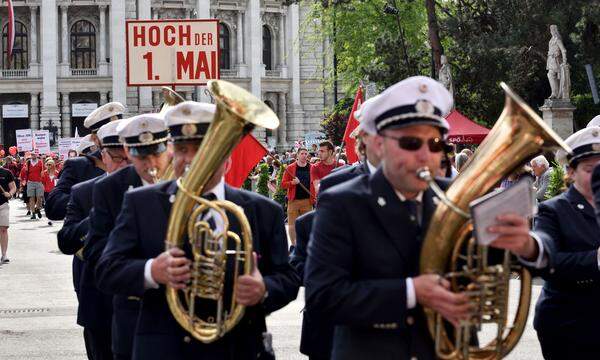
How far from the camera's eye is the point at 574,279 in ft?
20.6

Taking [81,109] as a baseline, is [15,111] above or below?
below

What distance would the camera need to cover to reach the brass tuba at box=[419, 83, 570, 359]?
4.28 metres

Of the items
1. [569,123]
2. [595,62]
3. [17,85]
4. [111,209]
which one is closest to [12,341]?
[111,209]

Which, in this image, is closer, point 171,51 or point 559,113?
point 171,51

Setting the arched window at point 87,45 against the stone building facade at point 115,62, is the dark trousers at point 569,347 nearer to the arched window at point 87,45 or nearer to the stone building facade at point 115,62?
the stone building facade at point 115,62

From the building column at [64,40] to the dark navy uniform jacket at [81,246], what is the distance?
246 ft

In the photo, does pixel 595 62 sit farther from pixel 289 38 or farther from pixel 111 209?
pixel 289 38

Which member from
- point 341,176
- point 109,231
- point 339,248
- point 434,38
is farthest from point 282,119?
point 339,248

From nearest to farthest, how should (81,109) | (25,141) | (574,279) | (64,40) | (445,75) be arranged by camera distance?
(574,279), (445,75), (25,141), (81,109), (64,40)

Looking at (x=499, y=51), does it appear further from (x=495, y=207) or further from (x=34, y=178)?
(x=495, y=207)

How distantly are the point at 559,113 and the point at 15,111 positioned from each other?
183 feet

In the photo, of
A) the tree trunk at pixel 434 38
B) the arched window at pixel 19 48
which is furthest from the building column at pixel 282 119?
the tree trunk at pixel 434 38

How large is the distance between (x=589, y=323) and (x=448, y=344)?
7.01ft

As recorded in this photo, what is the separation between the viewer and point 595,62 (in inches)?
1422
